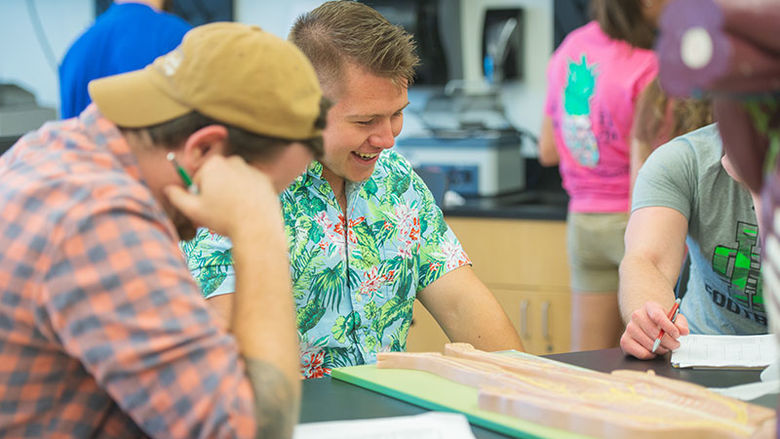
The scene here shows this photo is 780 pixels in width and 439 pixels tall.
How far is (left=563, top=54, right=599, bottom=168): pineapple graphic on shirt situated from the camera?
3.04m

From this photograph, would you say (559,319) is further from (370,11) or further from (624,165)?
(370,11)

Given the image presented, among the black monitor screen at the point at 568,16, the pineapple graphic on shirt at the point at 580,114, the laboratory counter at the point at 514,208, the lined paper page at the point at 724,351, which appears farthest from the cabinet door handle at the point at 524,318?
the lined paper page at the point at 724,351

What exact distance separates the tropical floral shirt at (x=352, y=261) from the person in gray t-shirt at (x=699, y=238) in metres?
0.38

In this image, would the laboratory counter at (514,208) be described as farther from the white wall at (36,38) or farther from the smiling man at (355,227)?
the white wall at (36,38)

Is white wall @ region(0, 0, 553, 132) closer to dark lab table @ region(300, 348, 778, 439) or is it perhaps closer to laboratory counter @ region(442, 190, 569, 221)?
laboratory counter @ region(442, 190, 569, 221)

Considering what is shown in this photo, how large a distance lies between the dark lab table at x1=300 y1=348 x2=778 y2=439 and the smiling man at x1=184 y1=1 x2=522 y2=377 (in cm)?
27

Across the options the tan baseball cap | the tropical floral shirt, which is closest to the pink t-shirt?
the tropical floral shirt

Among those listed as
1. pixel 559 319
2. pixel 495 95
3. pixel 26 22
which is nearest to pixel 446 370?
pixel 559 319

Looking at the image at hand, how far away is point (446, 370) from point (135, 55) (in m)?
1.55

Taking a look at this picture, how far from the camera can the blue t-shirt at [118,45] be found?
2629mm

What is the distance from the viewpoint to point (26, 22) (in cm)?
496

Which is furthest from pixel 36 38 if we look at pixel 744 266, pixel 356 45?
pixel 744 266

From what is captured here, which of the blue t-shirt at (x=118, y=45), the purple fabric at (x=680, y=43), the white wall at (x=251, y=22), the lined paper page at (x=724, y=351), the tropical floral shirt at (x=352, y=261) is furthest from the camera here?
the white wall at (x=251, y=22)

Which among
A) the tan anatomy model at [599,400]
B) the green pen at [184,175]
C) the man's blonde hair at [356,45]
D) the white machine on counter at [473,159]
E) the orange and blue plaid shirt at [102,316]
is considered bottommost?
the white machine on counter at [473,159]
